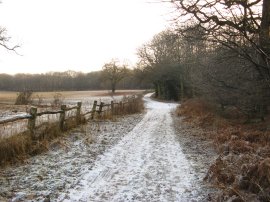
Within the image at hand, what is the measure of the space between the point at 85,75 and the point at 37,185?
12998cm

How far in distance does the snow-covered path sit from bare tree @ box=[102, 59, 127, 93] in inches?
3148

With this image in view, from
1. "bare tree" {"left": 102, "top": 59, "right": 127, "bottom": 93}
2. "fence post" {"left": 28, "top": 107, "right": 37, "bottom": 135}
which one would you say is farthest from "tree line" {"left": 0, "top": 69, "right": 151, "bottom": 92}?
"fence post" {"left": 28, "top": 107, "right": 37, "bottom": 135}

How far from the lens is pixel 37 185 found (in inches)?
301

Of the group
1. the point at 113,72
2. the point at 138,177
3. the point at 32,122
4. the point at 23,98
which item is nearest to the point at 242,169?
the point at 138,177

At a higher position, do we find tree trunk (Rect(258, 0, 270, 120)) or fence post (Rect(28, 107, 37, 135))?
tree trunk (Rect(258, 0, 270, 120))

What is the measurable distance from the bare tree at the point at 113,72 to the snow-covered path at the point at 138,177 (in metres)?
80.0

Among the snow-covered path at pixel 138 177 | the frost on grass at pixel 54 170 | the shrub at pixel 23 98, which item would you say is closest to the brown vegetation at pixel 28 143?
the frost on grass at pixel 54 170

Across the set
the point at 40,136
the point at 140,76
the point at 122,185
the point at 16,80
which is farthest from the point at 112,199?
the point at 16,80

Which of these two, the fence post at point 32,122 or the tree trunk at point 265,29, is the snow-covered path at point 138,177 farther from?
the tree trunk at point 265,29

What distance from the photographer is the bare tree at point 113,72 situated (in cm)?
A: 9219

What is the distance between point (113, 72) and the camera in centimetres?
9238

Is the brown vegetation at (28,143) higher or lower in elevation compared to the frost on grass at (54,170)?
higher

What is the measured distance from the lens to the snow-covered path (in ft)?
23.2

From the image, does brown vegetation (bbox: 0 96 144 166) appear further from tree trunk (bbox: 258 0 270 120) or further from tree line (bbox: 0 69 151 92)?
tree line (bbox: 0 69 151 92)
